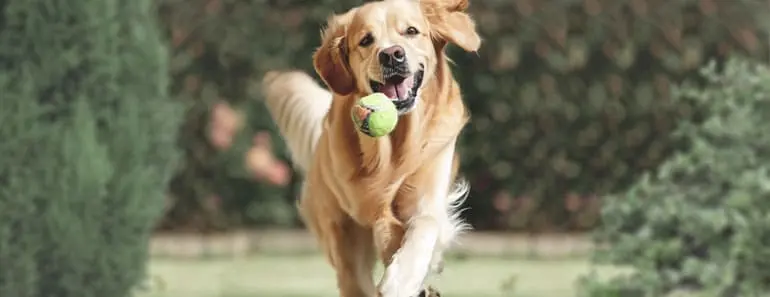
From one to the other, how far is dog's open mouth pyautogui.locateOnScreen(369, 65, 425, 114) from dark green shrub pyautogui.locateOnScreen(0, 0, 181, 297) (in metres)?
5.41

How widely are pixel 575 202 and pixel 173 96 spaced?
10.8ft

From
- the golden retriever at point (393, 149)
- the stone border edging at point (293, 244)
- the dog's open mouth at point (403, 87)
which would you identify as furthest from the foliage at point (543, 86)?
the dog's open mouth at point (403, 87)

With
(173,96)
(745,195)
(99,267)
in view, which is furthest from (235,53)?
(745,195)

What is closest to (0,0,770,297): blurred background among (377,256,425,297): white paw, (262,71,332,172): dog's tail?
(262,71,332,172): dog's tail

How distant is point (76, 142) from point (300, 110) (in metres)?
5.05

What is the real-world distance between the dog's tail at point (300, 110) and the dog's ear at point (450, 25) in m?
0.37

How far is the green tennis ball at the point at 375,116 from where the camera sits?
1867mm

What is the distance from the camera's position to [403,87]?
1.94m

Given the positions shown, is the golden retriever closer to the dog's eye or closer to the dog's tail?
the dog's eye

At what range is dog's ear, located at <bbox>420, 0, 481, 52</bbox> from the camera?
2006 mm

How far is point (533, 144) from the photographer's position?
1041cm

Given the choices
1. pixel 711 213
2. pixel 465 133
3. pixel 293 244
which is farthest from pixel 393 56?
pixel 293 244

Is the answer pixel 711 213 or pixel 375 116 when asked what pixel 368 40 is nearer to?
pixel 375 116

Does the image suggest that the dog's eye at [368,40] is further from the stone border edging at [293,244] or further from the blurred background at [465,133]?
the stone border edging at [293,244]
